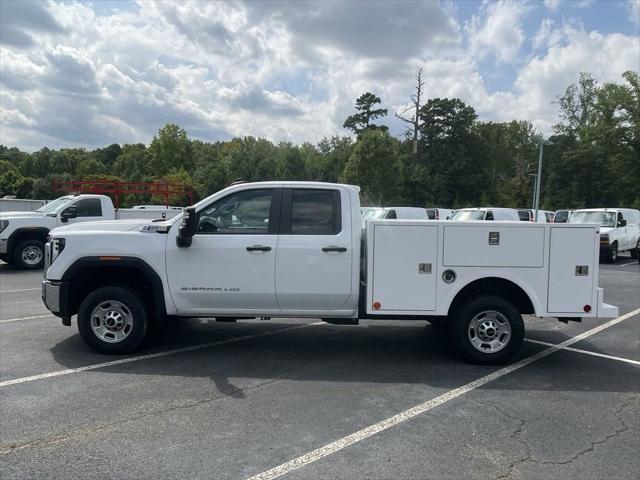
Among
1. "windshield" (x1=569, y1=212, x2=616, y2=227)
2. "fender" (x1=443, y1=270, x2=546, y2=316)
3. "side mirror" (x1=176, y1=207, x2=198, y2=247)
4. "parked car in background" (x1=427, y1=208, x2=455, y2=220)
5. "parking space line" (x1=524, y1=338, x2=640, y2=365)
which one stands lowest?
"parking space line" (x1=524, y1=338, x2=640, y2=365)

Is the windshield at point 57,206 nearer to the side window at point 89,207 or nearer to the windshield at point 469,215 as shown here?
the side window at point 89,207

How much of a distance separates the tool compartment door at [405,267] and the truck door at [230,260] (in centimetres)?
118

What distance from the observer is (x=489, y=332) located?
5957mm

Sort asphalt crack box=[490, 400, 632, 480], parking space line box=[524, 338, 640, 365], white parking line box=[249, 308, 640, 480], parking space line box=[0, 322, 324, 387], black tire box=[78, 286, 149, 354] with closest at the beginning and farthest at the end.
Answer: white parking line box=[249, 308, 640, 480]
asphalt crack box=[490, 400, 632, 480]
parking space line box=[0, 322, 324, 387]
black tire box=[78, 286, 149, 354]
parking space line box=[524, 338, 640, 365]

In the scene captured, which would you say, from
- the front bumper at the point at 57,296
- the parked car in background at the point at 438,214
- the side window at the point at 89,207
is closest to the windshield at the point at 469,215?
the parked car in background at the point at 438,214

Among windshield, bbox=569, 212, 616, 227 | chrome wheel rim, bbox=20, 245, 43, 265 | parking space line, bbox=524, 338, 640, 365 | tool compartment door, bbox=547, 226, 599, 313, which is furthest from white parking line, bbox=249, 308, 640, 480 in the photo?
windshield, bbox=569, 212, 616, 227

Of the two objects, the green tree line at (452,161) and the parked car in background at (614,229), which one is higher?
the green tree line at (452,161)

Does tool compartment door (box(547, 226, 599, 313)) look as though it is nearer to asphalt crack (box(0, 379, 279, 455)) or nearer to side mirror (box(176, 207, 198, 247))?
asphalt crack (box(0, 379, 279, 455))

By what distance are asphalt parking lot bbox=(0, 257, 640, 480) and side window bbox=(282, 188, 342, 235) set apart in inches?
61.5

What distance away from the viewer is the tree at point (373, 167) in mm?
39500

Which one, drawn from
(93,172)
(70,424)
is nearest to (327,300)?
(70,424)

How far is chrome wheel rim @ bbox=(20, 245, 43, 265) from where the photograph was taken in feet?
46.4

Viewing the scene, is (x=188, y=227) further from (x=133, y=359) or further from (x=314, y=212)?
(x=133, y=359)

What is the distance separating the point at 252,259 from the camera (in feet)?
19.1
